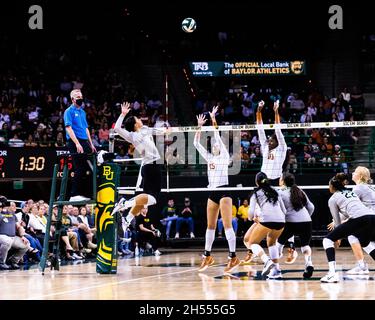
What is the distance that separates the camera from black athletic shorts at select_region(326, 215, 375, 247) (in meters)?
12.2

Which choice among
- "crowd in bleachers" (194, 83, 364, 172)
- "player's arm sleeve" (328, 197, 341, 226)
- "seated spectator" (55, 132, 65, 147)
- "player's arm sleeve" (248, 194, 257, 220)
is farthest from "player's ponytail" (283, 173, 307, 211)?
"seated spectator" (55, 132, 65, 147)

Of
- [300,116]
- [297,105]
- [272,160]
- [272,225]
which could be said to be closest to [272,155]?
[272,160]

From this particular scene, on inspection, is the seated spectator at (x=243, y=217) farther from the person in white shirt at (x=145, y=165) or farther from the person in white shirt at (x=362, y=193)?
the person in white shirt at (x=145, y=165)

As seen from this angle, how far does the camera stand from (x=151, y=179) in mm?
13609

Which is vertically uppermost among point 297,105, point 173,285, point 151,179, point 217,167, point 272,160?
point 297,105

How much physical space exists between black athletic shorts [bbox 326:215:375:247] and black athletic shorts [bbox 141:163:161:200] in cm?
305

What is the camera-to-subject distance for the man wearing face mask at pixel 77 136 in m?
13.7

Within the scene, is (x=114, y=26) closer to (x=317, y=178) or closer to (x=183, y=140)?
(x=183, y=140)

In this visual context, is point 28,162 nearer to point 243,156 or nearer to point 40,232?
point 40,232

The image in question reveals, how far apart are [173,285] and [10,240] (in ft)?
18.8

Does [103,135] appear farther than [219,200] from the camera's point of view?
Yes

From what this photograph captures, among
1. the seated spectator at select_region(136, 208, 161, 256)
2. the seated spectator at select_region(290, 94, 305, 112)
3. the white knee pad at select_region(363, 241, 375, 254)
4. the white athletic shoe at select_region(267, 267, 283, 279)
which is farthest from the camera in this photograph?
the seated spectator at select_region(290, 94, 305, 112)

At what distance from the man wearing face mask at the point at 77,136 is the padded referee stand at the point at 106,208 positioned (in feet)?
1.08

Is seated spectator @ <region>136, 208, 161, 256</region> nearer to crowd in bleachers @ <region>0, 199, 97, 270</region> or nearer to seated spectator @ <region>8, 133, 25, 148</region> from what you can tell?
crowd in bleachers @ <region>0, 199, 97, 270</region>
